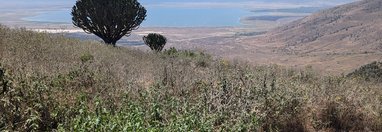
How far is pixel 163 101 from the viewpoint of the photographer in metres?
8.42

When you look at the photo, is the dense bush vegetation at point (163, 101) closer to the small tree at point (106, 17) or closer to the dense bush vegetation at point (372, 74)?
the dense bush vegetation at point (372, 74)

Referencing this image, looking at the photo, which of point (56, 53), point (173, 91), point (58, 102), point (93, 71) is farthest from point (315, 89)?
point (56, 53)

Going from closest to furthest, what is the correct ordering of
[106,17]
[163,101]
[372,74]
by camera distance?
[163,101] → [106,17] → [372,74]

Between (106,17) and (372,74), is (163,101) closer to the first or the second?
(106,17)

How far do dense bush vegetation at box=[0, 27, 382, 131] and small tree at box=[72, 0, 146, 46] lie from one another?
48.0 feet

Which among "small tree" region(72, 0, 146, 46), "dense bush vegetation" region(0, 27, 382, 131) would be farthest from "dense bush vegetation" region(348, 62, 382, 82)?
"small tree" region(72, 0, 146, 46)

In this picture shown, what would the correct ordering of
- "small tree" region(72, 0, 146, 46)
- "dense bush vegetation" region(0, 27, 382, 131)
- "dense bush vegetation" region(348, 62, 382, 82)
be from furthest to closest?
"small tree" region(72, 0, 146, 46), "dense bush vegetation" region(348, 62, 382, 82), "dense bush vegetation" region(0, 27, 382, 131)

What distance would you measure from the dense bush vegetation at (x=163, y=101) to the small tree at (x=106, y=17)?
14.6m

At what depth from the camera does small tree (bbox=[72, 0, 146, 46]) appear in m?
26.0

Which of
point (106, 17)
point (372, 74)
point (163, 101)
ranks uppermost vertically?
point (106, 17)

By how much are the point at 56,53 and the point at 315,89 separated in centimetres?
727

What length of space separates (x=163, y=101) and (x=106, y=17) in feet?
60.3

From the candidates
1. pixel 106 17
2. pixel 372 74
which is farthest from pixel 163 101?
pixel 372 74

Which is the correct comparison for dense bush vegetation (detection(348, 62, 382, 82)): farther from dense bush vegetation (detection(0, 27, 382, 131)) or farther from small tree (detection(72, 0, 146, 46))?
small tree (detection(72, 0, 146, 46))
